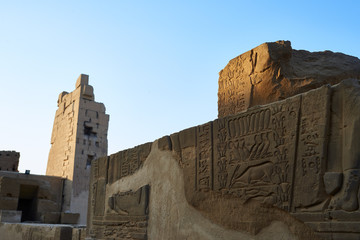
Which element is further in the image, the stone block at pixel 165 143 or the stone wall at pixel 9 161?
the stone wall at pixel 9 161

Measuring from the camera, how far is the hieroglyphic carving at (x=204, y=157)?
284 centimetres

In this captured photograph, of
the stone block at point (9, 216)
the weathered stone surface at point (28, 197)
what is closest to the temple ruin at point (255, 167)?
the stone block at point (9, 216)

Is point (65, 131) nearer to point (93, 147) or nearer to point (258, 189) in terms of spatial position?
point (93, 147)

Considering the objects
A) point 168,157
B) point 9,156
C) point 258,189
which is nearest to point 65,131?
point 9,156

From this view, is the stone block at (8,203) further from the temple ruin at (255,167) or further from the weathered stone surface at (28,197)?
the temple ruin at (255,167)

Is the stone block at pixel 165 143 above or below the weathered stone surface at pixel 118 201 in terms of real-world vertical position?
above

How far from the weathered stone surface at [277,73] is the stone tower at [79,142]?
14205 mm

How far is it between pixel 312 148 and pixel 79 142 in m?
16.3

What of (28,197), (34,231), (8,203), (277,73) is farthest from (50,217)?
(277,73)

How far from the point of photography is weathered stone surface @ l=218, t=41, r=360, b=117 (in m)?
3.34

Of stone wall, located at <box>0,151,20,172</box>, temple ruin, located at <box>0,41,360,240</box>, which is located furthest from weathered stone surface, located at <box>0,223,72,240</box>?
stone wall, located at <box>0,151,20,172</box>

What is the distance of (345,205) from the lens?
190 centimetres

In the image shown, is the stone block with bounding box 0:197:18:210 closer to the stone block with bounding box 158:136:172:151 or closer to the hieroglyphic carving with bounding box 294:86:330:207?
the stone block with bounding box 158:136:172:151

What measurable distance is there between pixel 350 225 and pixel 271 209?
0.54 meters
